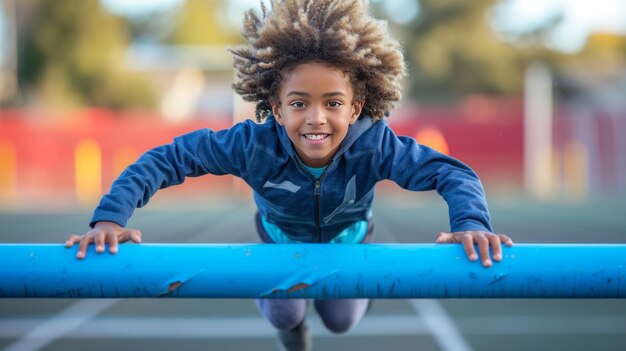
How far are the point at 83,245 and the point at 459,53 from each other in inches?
1097

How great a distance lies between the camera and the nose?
1836mm

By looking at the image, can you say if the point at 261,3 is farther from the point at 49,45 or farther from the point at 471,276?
the point at 49,45

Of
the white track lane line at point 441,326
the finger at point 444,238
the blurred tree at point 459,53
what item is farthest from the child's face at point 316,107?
the blurred tree at point 459,53

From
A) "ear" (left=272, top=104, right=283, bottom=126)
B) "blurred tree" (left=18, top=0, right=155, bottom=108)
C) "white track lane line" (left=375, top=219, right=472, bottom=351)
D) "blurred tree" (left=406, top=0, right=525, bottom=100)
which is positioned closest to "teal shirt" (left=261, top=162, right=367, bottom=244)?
"ear" (left=272, top=104, right=283, bottom=126)

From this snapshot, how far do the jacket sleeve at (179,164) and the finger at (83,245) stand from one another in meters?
0.38

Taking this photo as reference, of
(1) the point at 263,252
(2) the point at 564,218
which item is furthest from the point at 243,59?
(2) the point at 564,218

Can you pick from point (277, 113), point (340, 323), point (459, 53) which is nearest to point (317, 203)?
point (277, 113)

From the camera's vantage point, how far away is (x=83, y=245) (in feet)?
4.40

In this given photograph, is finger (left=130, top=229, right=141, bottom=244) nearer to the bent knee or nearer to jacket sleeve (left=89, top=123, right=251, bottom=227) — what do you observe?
jacket sleeve (left=89, top=123, right=251, bottom=227)

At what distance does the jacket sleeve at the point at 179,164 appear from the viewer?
1812 mm

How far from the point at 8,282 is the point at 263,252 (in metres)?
0.46

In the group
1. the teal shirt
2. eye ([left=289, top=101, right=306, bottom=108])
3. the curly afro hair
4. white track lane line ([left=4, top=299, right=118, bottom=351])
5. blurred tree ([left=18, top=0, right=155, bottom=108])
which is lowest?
white track lane line ([left=4, top=299, right=118, bottom=351])

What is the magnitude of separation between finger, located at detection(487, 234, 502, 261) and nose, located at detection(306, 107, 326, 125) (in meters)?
0.61

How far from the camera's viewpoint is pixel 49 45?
23.6 meters
